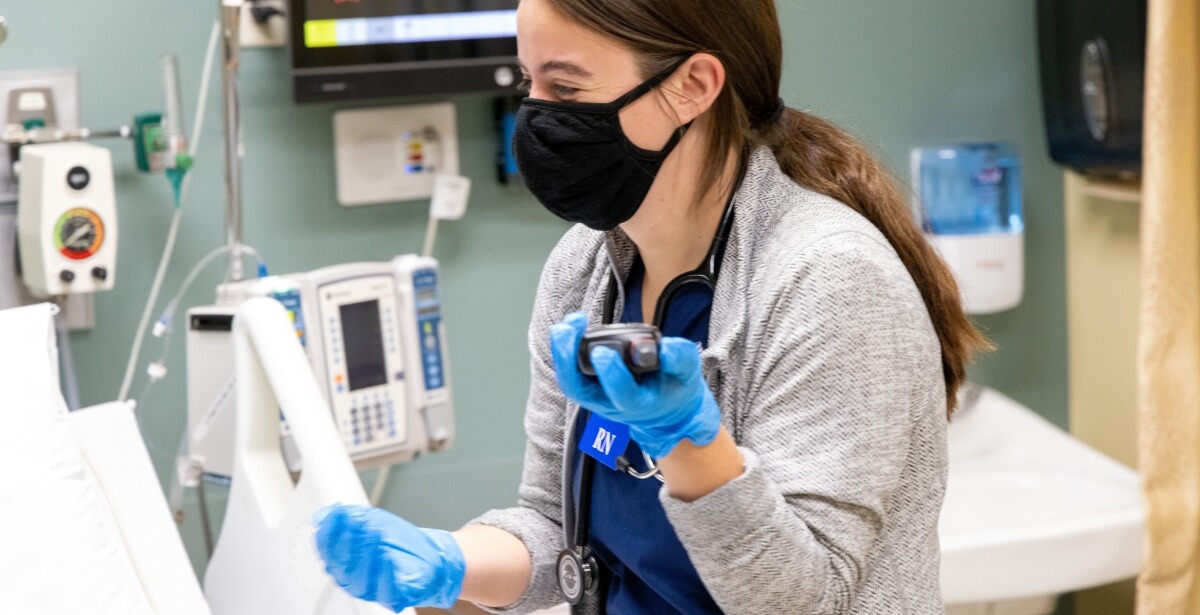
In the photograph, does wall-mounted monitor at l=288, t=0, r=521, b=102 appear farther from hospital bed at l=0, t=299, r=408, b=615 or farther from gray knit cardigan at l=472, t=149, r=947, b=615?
gray knit cardigan at l=472, t=149, r=947, b=615

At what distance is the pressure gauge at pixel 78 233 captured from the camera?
7.12ft

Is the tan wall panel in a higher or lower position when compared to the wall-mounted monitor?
lower

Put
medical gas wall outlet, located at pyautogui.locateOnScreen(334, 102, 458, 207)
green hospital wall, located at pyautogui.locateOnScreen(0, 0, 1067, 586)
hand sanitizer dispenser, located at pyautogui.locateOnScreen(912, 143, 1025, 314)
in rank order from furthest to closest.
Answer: hand sanitizer dispenser, located at pyautogui.locateOnScreen(912, 143, 1025, 314) < medical gas wall outlet, located at pyautogui.locateOnScreen(334, 102, 458, 207) < green hospital wall, located at pyautogui.locateOnScreen(0, 0, 1067, 586)

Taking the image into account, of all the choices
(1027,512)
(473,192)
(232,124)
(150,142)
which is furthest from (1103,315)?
(150,142)

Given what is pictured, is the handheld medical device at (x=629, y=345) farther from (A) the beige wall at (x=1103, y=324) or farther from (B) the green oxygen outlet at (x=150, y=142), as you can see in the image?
(A) the beige wall at (x=1103, y=324)

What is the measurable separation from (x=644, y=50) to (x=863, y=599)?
0.57 metres

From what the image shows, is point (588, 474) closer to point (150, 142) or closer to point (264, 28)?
point (150, 142)

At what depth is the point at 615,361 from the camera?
0.98m

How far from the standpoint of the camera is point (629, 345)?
99cm

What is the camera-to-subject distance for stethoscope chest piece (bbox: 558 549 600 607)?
4.58ft

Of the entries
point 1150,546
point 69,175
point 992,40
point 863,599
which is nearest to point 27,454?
point 69,175

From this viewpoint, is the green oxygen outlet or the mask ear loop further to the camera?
the green oxygen outlet

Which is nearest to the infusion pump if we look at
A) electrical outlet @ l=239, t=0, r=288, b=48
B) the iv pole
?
the iv pole

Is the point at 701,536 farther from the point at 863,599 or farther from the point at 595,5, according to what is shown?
the point at 595,5
